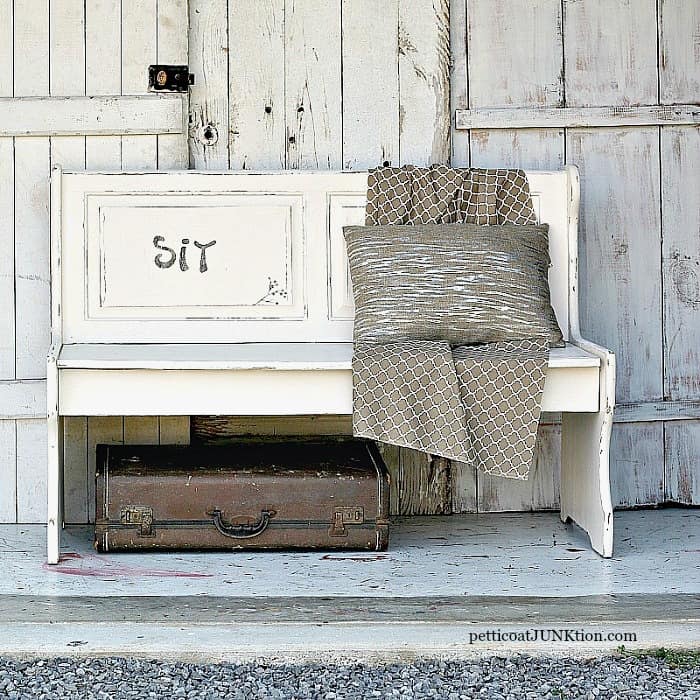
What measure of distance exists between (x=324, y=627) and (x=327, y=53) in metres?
2.00

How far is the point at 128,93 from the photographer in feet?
12.2

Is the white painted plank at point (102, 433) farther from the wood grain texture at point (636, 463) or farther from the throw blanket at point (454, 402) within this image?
the wood grain texture at point (636, 463)

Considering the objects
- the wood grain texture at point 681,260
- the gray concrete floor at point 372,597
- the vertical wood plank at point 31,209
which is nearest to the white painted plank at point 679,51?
the wood grain texture at point 681,260

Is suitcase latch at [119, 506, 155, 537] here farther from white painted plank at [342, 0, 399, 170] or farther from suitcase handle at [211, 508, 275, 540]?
white painted plank at [342, 0, 399, 170]

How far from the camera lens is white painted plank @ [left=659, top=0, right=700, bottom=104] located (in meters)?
3.84

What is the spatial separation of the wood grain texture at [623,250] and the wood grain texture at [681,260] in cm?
3

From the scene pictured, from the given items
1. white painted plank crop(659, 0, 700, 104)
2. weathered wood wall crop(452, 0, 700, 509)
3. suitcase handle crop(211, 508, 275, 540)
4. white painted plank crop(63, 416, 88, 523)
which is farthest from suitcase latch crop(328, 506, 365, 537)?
white painted plank crop(659, 0, 700, 104)

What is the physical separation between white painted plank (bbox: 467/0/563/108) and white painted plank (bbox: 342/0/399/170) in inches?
10.5

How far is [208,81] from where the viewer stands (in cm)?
374

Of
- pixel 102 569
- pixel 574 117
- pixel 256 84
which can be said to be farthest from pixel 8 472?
pixel 574 117

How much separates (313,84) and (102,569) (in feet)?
5.55

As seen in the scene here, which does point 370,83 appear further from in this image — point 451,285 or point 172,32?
point 451,285

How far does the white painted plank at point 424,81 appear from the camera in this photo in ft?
12.3

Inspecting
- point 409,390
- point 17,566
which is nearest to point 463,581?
point 409,390
